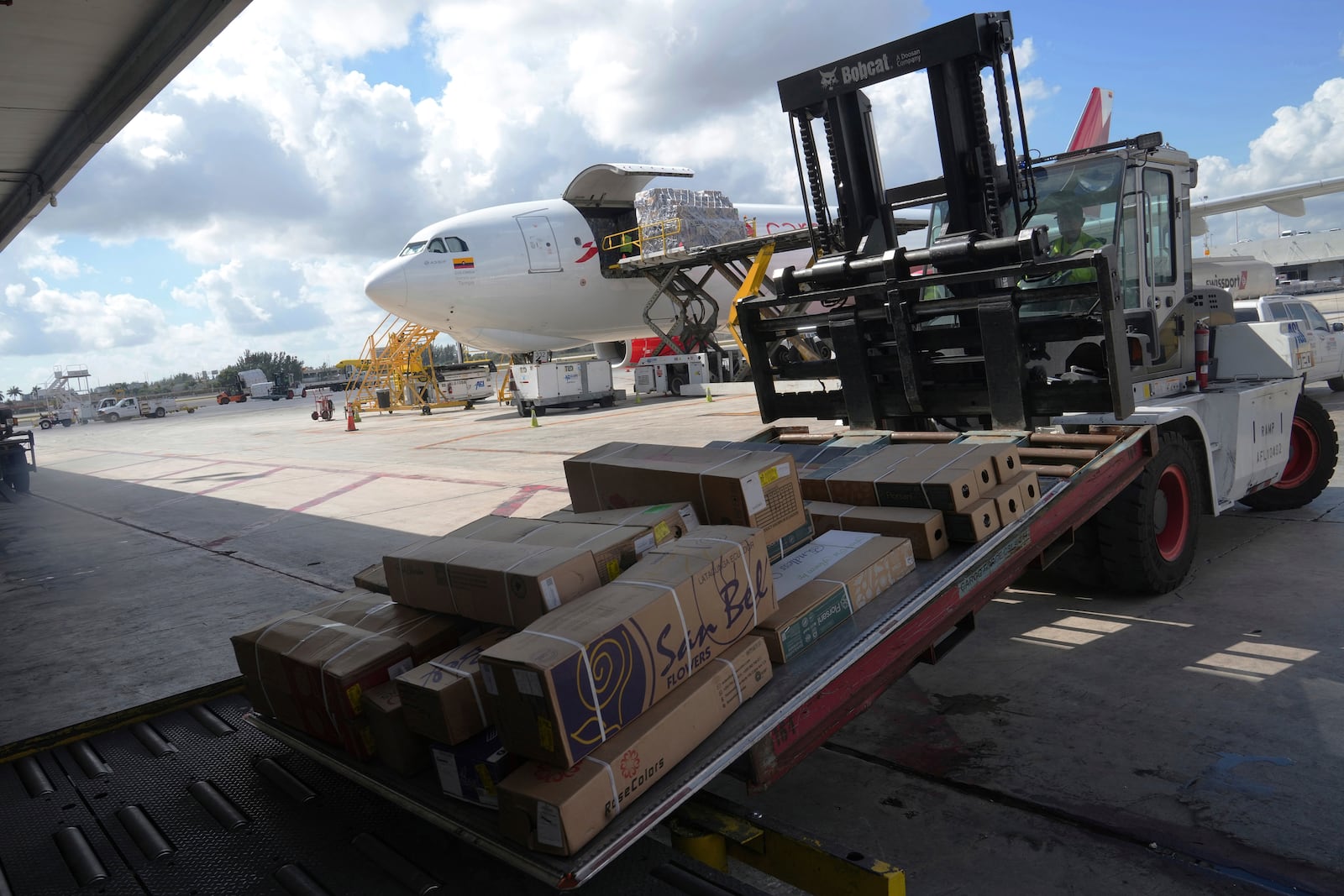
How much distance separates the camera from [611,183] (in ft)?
85.7

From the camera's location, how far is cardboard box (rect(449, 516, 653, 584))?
3.22 meters

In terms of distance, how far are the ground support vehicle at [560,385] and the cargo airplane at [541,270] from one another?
132 cm

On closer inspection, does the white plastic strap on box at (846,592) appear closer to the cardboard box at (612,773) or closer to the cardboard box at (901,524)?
the cardboard box at (901,524)

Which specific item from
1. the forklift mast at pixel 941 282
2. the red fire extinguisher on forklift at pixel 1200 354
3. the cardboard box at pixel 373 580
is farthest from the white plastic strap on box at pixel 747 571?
the red fire extinguisher on forklift at pixel 1200 354

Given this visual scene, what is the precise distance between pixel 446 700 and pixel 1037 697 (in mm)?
2950

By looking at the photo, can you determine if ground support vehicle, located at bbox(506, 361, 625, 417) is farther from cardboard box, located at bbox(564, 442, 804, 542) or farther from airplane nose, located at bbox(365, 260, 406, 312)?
cardboard box, located at bbox(564, 442, 804, 542)

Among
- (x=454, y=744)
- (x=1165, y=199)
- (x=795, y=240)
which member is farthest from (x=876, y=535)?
(x=795, y=240)

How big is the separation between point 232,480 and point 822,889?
1667 cm

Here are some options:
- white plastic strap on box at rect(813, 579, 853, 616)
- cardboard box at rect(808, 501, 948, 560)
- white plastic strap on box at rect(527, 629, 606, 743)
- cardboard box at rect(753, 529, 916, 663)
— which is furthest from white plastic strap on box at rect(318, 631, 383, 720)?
cardboard box at rect(808, 501, 948, 560)

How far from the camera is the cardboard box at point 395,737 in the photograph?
295cm

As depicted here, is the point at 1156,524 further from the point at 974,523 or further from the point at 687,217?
the point at 687,217

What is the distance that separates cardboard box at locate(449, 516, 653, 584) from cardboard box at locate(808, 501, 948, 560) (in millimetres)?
977

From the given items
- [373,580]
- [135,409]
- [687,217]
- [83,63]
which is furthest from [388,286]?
[135,409]

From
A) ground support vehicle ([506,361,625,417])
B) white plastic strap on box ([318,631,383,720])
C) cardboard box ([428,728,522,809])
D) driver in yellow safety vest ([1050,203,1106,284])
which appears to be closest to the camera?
cardboard box ([428,728,522,809])
